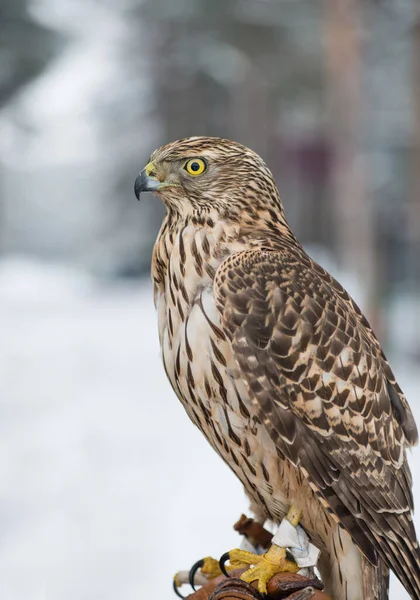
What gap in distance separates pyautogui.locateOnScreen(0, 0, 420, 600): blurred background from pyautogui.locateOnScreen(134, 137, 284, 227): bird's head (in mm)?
3776

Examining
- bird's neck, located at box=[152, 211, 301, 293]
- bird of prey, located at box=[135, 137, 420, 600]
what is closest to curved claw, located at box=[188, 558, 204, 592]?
bird of prey, located at box=[135, 137, 420, 600]

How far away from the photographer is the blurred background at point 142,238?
6.92 metres

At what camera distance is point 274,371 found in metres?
2.50

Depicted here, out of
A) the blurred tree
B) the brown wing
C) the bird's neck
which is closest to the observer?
the brown wing

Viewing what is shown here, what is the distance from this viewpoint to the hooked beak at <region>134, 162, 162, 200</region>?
2611 mm

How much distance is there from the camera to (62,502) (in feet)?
24.7

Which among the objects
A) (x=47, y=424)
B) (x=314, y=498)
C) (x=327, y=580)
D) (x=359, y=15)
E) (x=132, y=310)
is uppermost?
(x=132, y=310)

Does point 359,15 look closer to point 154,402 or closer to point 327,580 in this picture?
point 154,402

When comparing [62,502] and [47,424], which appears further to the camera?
[47,424]

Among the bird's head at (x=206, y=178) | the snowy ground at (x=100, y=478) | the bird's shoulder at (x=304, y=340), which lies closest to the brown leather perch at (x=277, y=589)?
the bird's shoulder at (x=304, y=340)

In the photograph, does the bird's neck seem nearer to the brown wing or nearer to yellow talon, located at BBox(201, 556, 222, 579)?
the brown wing

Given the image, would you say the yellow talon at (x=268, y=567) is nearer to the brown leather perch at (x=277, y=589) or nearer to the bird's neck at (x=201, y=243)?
the brown leather perch at (x=277, y=589)

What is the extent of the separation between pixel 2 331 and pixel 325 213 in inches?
614

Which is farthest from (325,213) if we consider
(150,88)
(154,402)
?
(154,402)
